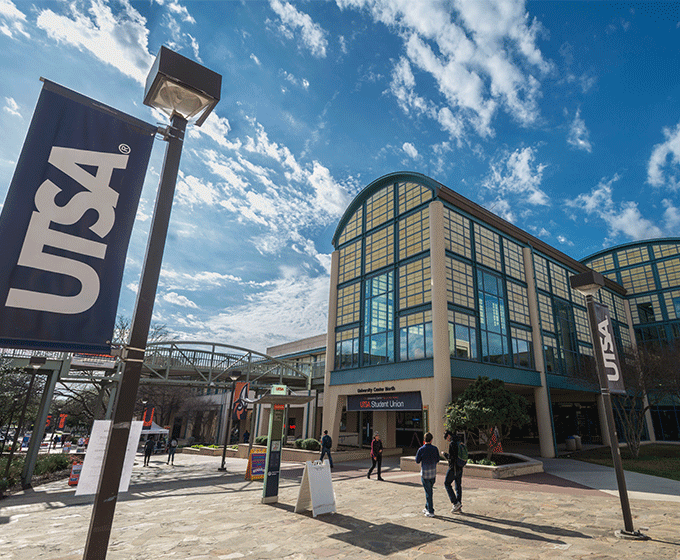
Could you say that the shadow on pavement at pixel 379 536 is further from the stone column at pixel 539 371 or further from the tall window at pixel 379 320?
the stone column at pixel 539 371

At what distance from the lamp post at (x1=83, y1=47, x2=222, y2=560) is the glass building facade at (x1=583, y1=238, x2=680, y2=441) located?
45174 millimetres

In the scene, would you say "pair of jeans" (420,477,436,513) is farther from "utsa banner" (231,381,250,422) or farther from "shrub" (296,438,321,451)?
"shrub" (296,438,321,451)

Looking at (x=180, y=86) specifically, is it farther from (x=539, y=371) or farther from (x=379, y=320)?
(x=539, y=371)

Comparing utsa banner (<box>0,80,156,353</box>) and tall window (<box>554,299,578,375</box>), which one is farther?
tall window (<box>554,299,578,375</box>)

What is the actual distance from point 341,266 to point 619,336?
28.8 meters

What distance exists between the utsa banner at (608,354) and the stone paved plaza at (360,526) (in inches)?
111

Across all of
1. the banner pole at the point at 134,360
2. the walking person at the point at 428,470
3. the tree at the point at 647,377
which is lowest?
the walking person at the point at 428,470

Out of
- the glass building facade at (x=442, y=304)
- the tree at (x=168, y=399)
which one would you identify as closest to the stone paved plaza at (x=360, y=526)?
the glass building facade at (x=442, y=304)

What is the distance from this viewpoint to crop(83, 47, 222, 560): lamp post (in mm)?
3137

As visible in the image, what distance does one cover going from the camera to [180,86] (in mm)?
4043

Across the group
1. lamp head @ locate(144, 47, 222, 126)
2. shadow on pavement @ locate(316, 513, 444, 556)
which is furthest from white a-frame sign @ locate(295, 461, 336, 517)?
lamp head @ locate(144, 47, 222, 126)

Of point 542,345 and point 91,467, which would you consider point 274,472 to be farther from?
point 542,345

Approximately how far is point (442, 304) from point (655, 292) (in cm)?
3083

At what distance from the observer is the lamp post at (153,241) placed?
10.3 ft
